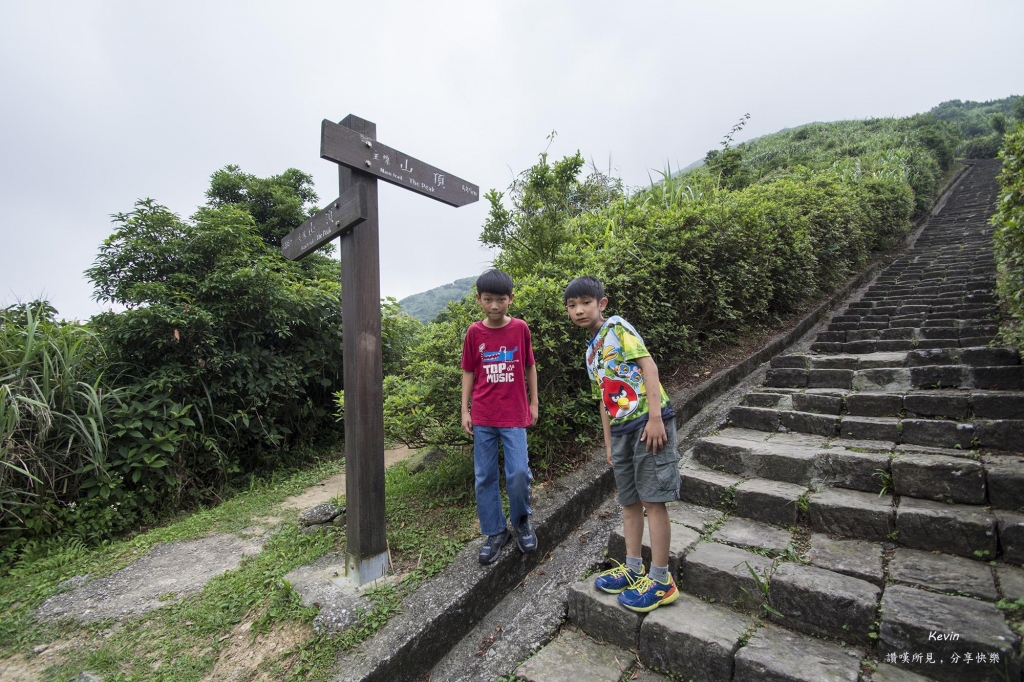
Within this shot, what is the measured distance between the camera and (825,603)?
76.6 inches

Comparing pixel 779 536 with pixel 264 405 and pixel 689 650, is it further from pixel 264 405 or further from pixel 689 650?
pixel 264 405

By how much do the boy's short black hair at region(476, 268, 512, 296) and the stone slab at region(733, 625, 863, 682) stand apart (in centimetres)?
198

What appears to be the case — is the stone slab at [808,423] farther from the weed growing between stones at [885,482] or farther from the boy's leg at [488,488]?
the boy's leg at [488,488]

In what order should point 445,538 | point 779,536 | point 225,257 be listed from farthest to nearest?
point 225,257
point 445,538
point 779,536

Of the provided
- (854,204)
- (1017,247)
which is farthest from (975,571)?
(854,204)

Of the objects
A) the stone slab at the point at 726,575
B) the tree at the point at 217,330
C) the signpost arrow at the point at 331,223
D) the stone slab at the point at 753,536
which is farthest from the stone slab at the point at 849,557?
the tree at the point at 217,330

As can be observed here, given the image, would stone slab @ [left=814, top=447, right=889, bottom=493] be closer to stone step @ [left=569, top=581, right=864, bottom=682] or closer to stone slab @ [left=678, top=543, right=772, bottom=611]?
stone slab @ [left=678, top=543, right=772, bottom=611]

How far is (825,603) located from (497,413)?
1722mm

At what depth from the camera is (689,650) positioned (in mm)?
1933

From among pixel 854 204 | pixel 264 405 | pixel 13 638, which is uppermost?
pixel 854 204

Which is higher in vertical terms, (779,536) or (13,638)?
(779,536)

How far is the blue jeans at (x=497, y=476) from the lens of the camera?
2.56 metres

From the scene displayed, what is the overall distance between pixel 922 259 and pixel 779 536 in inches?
404

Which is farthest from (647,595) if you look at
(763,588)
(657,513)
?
(763,588)
